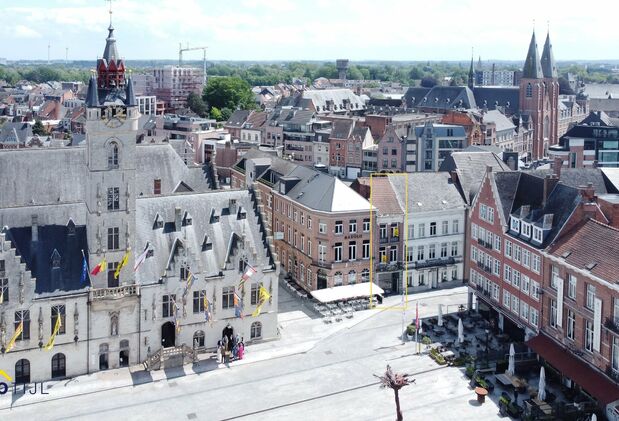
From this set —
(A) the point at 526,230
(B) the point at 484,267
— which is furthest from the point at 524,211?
(B) the point at 484,267

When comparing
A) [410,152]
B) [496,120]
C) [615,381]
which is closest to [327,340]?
[615,381]

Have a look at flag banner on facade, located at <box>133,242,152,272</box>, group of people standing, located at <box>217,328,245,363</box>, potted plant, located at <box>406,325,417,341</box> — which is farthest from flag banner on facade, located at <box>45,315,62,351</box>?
potted plant, located at <box>406,325,417,341</box>

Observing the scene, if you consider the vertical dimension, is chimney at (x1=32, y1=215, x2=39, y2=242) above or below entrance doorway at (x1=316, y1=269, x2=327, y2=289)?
above

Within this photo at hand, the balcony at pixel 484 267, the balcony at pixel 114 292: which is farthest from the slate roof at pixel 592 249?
the balcony at pixel 114 292

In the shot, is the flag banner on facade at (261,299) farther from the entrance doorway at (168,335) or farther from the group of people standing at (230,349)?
the entrance doorway at (168,335)

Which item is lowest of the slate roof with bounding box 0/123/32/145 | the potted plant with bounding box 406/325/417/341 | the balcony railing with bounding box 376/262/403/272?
the potted plant with bounding box 406/325/417/341

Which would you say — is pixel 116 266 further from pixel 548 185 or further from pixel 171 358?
pixel 548 185

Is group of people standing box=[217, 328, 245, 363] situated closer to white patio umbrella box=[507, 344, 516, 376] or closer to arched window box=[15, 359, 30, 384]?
arched window box=[15, 359, 30, 384]
